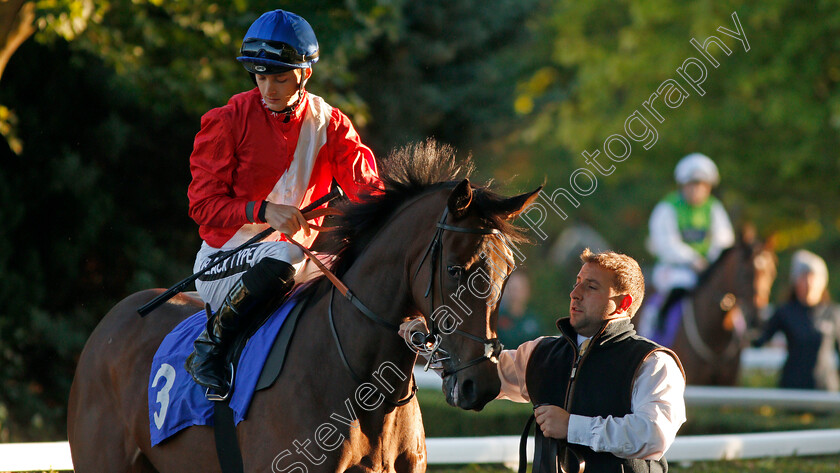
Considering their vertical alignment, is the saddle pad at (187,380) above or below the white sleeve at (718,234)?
below

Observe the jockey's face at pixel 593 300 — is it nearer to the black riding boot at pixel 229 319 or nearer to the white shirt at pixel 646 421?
the white shirt at pixel 646 421

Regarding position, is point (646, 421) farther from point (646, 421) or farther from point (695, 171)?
point (695, 171)

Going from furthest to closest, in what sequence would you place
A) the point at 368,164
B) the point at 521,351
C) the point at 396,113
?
1. the point at 396,113
2. the point at 368,164
3. the point at 521,351

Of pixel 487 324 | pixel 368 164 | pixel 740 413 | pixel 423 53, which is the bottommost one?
pixel 740 413

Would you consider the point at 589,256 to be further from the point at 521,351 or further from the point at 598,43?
the point at 598,43

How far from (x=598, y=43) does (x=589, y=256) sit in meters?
15.7

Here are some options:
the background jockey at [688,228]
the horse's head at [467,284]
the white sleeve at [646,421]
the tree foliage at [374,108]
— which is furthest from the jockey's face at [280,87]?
the background jockey at [688,228]

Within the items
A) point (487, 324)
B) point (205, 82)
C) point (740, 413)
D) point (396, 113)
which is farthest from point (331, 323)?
point (396, 113)

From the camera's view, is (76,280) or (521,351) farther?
(76,280)

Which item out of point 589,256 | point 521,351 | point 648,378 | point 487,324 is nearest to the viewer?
point 487,324

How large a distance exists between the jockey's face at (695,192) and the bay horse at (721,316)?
93 centimetres

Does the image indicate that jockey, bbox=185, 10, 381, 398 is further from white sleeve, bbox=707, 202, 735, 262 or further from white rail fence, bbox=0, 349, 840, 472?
white sleeve, bbox=707, 202, 735, 262

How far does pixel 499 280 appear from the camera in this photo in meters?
3.32

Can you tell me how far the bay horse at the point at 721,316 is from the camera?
33.3 ft
